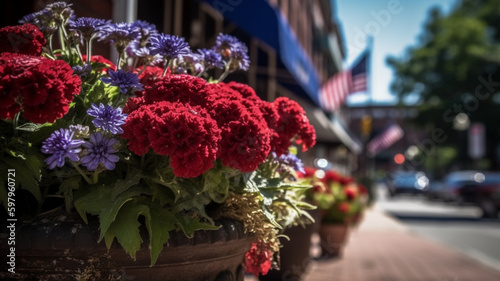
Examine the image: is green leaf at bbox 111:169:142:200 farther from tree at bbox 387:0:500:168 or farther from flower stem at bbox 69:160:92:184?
tree at bbox 387:0:500:168

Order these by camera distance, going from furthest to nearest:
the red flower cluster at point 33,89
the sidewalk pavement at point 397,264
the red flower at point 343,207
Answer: the red flower at point 343,207 → the sidewalk pavement at point 397,264 → the red flower cluster at point 33,89

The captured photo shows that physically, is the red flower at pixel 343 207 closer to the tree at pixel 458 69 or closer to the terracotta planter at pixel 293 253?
the terracotta planter at pixel 293 253

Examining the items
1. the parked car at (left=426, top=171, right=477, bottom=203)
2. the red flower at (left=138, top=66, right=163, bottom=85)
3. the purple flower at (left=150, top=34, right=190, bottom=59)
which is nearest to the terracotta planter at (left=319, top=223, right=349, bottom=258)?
the red flower at (left=138, top=66, right=163, bottom=85)

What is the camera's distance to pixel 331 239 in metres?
7.80

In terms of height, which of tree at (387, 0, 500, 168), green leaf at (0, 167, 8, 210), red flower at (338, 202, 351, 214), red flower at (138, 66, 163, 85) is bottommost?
red flower at (338, 202, 351, 214)

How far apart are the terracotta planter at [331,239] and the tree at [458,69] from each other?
2403 centimetres

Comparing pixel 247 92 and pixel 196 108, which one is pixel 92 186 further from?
pixel 247 92

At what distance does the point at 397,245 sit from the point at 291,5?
29.8ft

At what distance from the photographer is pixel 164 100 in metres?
1.81

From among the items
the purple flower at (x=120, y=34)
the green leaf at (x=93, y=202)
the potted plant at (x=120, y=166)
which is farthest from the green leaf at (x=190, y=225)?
the purple flower at (x=120, y=34)

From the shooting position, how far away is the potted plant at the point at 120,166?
1533mm

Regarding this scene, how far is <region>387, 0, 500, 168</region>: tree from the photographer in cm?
3209

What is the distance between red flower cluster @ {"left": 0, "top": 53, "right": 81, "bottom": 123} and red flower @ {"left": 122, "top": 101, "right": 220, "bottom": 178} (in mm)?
215

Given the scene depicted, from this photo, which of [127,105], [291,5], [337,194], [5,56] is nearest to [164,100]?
[127,105]
